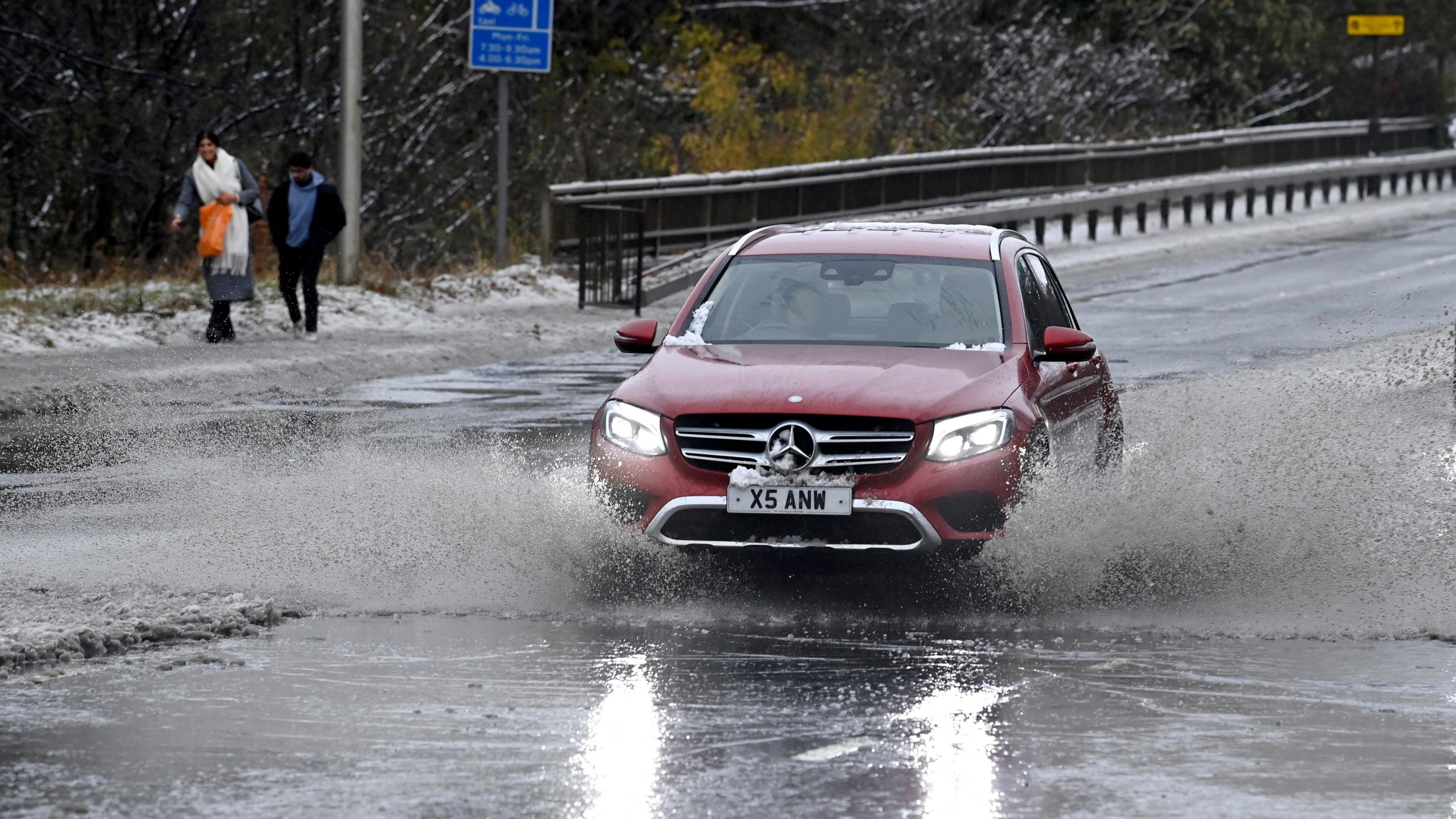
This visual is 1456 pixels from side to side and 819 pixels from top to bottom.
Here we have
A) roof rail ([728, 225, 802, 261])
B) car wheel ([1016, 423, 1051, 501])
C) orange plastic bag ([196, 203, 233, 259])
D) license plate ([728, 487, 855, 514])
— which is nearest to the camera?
license plate ([728, 487, 855, 514])

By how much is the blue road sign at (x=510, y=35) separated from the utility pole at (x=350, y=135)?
2.28m

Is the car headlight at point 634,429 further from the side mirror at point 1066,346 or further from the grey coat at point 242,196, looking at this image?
the grey coat at point 242,196

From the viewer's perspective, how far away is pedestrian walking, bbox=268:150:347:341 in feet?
63.3

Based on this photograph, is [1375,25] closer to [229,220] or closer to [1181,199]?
[1181,199]

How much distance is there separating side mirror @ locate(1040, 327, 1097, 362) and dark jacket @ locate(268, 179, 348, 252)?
10.7m

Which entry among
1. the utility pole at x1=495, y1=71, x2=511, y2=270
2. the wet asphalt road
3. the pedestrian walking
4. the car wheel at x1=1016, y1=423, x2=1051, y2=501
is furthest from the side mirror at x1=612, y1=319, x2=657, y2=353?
the utility pole at x1=495, y1=71, x2=511, y2=270

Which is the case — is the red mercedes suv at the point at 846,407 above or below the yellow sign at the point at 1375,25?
below

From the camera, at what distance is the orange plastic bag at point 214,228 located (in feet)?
61.2

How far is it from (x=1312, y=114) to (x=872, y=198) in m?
32.3

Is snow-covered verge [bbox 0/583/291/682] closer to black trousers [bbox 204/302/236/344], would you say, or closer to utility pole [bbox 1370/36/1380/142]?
black trousers [bbox 204/302/236/344]

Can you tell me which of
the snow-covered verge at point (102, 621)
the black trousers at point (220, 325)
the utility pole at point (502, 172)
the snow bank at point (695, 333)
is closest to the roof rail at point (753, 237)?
the snow bank at point (695, 333)

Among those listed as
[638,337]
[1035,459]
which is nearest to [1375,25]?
[638,337]

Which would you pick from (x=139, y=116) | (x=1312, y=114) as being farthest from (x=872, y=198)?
(x=1312, y=114)

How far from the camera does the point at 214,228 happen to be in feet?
61.3
